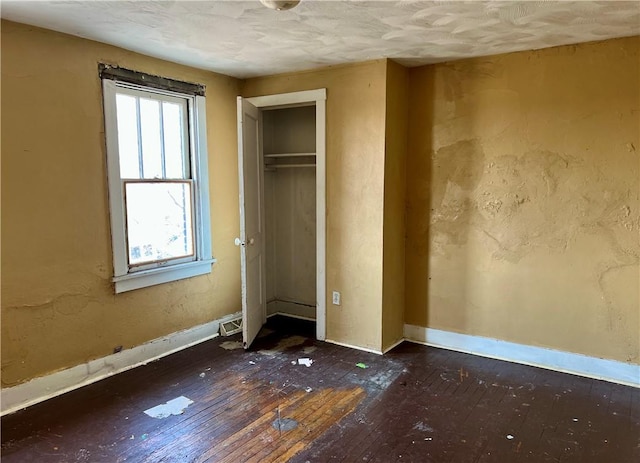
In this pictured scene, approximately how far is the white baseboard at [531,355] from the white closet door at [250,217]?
1.40 metres

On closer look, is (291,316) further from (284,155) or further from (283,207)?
(284,155)

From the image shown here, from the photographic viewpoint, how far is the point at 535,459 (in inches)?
91.7

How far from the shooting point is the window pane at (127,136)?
331cm

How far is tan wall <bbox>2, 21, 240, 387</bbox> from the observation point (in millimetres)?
2721

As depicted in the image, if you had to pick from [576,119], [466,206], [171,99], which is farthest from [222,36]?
[576,119]

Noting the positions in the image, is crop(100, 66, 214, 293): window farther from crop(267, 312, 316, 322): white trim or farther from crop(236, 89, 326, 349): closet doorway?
crop(267, 312, 316, 322): white trim

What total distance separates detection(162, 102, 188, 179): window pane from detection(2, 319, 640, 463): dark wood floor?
1551mm

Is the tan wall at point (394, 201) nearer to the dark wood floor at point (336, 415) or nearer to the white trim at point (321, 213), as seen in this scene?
the dark wood floor at point (336, 415)

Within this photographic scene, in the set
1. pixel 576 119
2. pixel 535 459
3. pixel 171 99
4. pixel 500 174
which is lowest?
pixel 535 459

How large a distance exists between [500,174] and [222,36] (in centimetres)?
229

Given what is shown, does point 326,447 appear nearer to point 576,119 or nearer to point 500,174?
point 500,174

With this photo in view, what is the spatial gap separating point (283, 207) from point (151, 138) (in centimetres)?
161

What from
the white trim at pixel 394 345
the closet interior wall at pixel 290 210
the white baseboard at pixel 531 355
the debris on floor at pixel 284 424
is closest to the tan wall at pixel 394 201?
the white trim at pixel 394 345

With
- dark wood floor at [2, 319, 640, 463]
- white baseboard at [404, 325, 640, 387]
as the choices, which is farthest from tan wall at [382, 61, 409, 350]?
dark wood floor at [2, 319, 640, 463]
